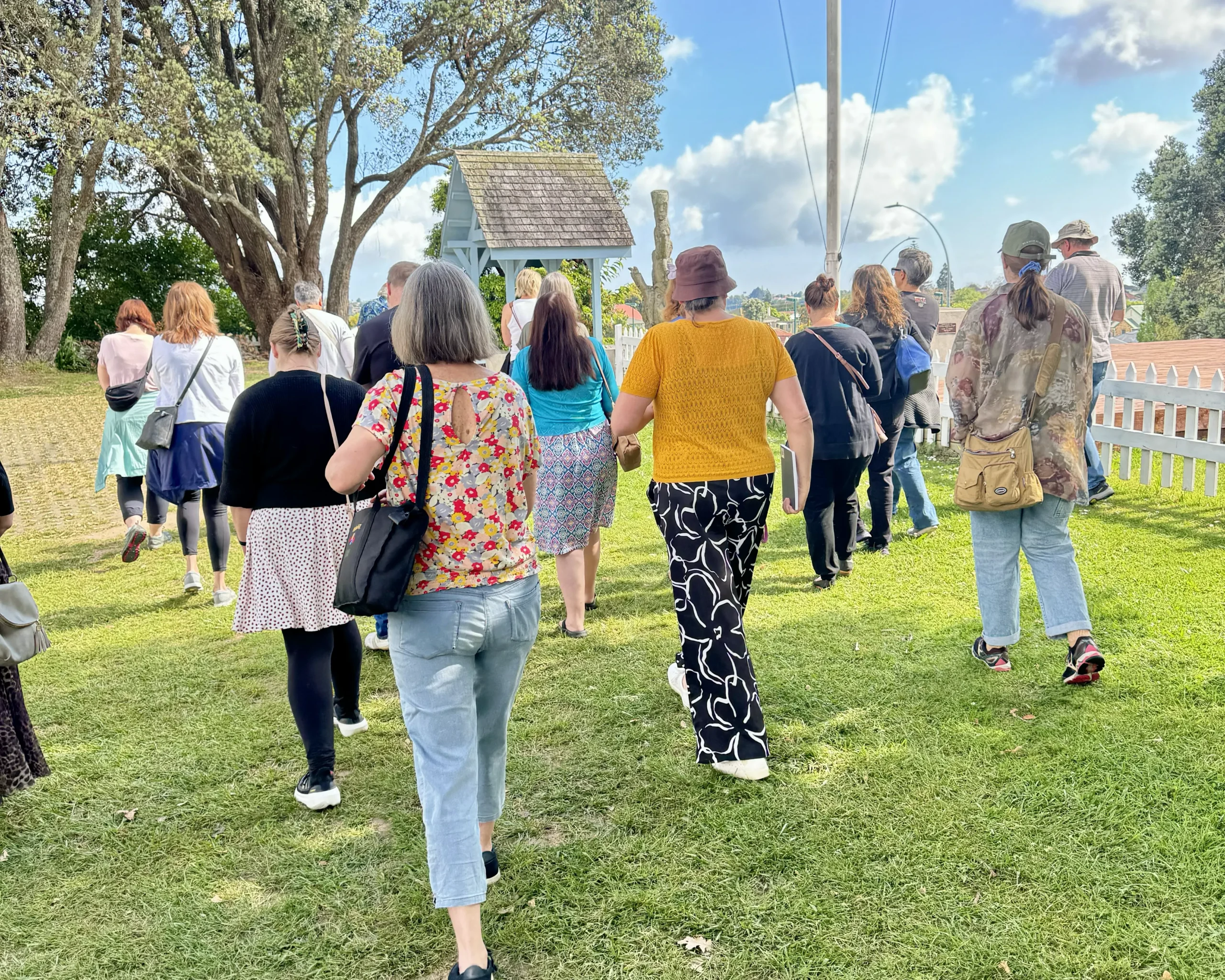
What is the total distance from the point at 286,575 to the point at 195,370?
3044 millimetres

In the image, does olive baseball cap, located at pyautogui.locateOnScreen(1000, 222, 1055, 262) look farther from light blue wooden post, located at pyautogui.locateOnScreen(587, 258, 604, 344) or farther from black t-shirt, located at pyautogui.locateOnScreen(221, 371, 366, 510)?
light blue wooden post, located at pyautogui.locateOnScreen(587, 258, 604, 344)

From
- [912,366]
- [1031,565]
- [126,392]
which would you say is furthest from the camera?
[126,392]

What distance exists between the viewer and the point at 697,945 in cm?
271

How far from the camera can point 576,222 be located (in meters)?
14.9

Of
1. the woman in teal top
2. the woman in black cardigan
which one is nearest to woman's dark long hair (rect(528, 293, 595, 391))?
the woman in teal top

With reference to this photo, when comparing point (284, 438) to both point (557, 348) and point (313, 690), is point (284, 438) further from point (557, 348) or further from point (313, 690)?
point (557, 348)

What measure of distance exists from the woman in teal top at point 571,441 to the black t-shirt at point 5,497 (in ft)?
7.79

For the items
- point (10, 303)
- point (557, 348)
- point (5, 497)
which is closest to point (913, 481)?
point (557, 348)

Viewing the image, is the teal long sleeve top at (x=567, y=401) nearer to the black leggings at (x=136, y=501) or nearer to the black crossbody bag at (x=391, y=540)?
the black crossbody bag at (x=391, y=540)

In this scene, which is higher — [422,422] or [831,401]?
[422,422]

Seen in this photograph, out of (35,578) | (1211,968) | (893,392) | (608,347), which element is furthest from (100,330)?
(1211,968)

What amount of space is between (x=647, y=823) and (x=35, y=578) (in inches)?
240

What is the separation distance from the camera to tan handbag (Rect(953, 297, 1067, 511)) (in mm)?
3982

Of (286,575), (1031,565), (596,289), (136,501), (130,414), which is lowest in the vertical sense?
(136,501)
